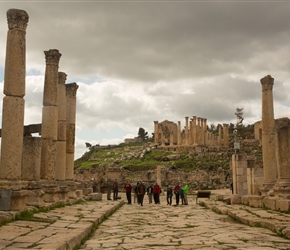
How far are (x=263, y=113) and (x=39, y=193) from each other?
34.4 feet

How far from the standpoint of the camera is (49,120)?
1545 centimetres

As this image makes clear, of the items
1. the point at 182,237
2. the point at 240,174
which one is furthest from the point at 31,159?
the point at 240,174

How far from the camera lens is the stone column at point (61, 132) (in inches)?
699

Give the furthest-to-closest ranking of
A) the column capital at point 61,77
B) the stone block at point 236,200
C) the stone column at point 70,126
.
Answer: the stone column at point 70,126, the column capital at point 61,77, the stone block at point 236,200

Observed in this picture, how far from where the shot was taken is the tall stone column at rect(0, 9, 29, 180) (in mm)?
10625

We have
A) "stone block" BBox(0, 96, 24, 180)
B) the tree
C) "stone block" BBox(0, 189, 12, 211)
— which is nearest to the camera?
"stone block" BBox(0, 189, 12, 211)

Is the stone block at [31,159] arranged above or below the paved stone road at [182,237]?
above

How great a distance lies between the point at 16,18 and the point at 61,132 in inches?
309

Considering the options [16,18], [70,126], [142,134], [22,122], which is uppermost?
[142,134]

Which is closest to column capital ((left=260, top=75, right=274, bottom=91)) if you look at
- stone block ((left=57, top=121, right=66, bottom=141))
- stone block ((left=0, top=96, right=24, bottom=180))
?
stone block ((left=57, top=121, right=66, bottom=141))

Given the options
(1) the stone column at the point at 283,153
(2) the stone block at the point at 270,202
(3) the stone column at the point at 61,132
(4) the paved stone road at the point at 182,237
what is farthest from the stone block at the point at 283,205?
(3) the stone column at the point at 61,132

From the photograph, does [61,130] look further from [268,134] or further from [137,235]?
[137,235]

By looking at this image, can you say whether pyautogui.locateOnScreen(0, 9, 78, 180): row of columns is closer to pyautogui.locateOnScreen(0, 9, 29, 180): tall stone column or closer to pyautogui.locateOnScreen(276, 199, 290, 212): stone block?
pyautogui.locateOnScreen(0, 9, 29, 180): tall stone column

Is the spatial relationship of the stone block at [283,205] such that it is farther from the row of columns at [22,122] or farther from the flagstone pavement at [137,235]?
the row of columns at [22,122]
